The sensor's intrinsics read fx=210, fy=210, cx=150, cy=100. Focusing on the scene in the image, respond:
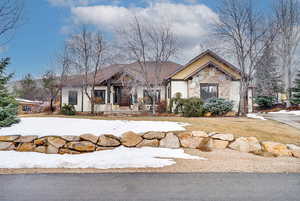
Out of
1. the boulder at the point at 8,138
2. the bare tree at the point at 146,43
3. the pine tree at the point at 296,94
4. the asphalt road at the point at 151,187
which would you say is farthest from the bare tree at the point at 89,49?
the pine tree at the point at 296,94

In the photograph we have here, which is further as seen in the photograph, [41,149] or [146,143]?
[146,143]

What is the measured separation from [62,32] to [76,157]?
1725cm

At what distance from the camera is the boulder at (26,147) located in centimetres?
736

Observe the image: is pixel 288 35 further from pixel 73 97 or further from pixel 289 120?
pixel 73 97

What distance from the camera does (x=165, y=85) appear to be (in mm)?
22625

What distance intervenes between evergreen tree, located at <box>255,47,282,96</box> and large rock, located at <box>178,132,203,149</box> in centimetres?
2051

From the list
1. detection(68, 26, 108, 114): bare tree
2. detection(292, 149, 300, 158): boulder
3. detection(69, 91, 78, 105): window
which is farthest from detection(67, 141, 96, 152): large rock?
detection(69, 91, 78, 105): window

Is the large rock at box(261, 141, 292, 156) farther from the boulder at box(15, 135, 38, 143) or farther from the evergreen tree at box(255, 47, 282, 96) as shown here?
the evergreen tree at box(255, 47, 282, 96)

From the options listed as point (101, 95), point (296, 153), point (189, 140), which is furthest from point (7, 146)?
point (101, 95)

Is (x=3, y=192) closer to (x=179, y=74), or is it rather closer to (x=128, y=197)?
(x=128, y=197)

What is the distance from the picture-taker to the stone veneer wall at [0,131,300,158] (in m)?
7.37

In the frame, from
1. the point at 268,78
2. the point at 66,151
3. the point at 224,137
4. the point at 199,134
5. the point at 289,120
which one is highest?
the point at 268,78

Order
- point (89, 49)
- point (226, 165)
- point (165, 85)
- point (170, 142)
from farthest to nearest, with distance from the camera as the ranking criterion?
1. point (165, 85)
2. point (89, 49)
3. point (170, 142)
4. point (226, 165)

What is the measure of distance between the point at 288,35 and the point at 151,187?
83.7ft
